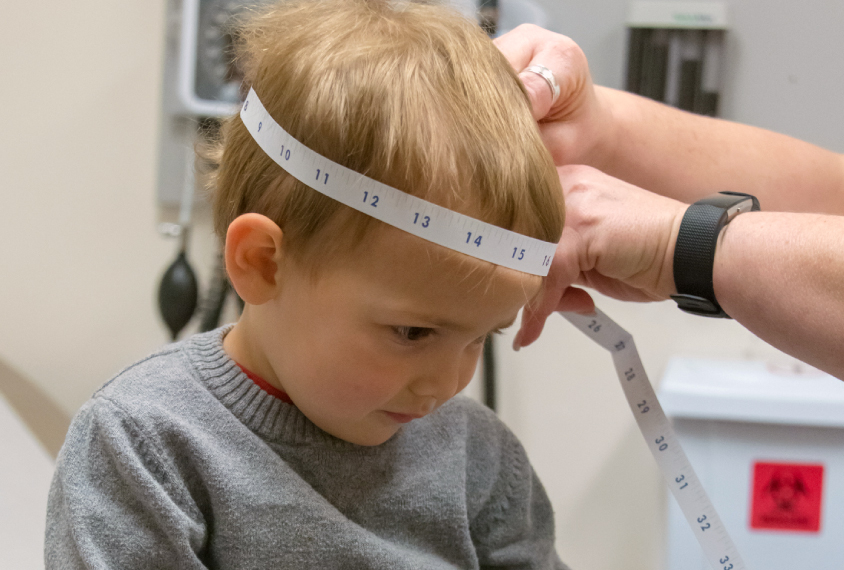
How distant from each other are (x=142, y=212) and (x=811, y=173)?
4.02 ft

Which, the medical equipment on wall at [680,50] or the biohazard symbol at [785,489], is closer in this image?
the biohazard symbol at [785,489]

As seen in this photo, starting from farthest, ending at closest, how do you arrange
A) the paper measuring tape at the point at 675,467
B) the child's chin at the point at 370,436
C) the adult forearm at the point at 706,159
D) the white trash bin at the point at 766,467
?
the white trash bin at the point at 766,467, the adult forearm at the point at 706,159, the paper measuring tape at the point at 675,467, the child's chin at the point at 370,436

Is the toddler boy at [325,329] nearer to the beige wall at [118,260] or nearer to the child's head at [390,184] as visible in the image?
the child's head at [390,184]

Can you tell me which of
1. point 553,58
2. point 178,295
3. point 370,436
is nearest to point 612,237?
point 553,58

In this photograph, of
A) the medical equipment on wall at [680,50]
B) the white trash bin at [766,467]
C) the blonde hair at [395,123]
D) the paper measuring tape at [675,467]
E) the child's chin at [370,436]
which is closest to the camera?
the blonde hair at [395,123]

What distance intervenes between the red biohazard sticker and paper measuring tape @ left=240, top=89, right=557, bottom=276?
74cm

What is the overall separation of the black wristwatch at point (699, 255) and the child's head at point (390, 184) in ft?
0.56

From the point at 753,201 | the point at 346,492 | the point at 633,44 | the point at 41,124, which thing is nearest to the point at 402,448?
the point at 346,492

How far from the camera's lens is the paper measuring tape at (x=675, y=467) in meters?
0.77

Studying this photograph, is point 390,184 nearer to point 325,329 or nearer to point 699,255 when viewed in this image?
point 325,329

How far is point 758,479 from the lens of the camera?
3.60 feet

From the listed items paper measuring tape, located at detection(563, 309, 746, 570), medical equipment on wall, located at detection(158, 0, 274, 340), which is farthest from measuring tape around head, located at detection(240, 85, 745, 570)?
medical equipment on wall, located at detection(158, 0, 274, 340)

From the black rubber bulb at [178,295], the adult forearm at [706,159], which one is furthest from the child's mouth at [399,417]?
the black rubber bulb at [178,295]

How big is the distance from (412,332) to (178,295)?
913 millimetres
